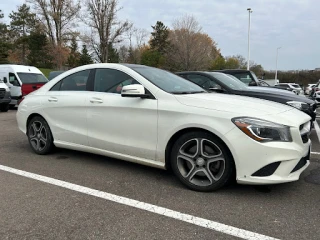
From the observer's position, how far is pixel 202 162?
348 centimetres

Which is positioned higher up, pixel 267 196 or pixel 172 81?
pixel 172 81

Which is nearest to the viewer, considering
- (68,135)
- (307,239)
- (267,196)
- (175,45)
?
(307,239)

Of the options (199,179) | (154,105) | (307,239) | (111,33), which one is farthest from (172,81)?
(111,33)

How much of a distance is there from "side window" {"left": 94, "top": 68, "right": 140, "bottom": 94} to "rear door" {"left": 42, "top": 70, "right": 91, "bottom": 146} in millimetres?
192

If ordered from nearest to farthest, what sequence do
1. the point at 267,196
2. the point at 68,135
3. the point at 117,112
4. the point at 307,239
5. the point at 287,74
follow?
the point at 307,239 → the point at 267,196 → the point at 117,112 → the point at 68,135 → the point at 287,74

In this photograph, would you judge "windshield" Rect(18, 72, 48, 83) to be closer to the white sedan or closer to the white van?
the white van

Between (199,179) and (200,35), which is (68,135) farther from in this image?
(200,35)

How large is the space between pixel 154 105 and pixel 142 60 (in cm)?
5377

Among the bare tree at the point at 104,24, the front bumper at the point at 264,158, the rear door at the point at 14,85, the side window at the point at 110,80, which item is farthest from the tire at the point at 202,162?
the bare tree at the point at 104,24

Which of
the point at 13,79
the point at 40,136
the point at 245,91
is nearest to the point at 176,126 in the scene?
the point at 40,136

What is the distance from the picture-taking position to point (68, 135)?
4703 millimetres

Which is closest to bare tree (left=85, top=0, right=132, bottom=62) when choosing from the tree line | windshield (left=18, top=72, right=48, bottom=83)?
the tree line

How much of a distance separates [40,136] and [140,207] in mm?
2766

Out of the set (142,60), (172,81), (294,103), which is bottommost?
(294,103)
